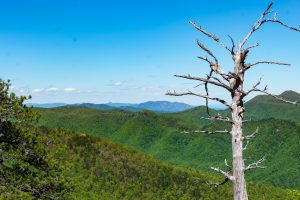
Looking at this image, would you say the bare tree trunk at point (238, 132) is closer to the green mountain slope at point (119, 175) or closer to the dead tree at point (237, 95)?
the dead tree at point (237, 95)

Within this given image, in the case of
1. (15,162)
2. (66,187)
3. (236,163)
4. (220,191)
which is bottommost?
(220,191)

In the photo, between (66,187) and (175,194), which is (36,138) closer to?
(66,187)

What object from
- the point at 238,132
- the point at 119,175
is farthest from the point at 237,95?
the point at 119,175

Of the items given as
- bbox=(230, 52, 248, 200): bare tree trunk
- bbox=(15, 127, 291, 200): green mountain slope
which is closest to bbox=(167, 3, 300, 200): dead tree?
bbox=(230, 52, 248, 200): bare tree trunk

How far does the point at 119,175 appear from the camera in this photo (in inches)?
4552

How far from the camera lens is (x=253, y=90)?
12.4m

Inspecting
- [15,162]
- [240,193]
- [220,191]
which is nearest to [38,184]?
[15,162]

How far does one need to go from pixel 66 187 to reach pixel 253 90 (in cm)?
1801

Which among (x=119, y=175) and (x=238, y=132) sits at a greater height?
(x=238, y=132)

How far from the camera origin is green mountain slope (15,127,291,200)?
347 ft

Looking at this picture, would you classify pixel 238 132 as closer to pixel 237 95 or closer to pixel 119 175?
pixel 237 95

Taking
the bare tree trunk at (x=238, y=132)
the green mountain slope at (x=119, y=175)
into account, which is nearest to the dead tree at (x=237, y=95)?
the bare tree trunk at (x=238, y=132)

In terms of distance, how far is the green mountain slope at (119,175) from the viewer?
347ft

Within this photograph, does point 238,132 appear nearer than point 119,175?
Yes
